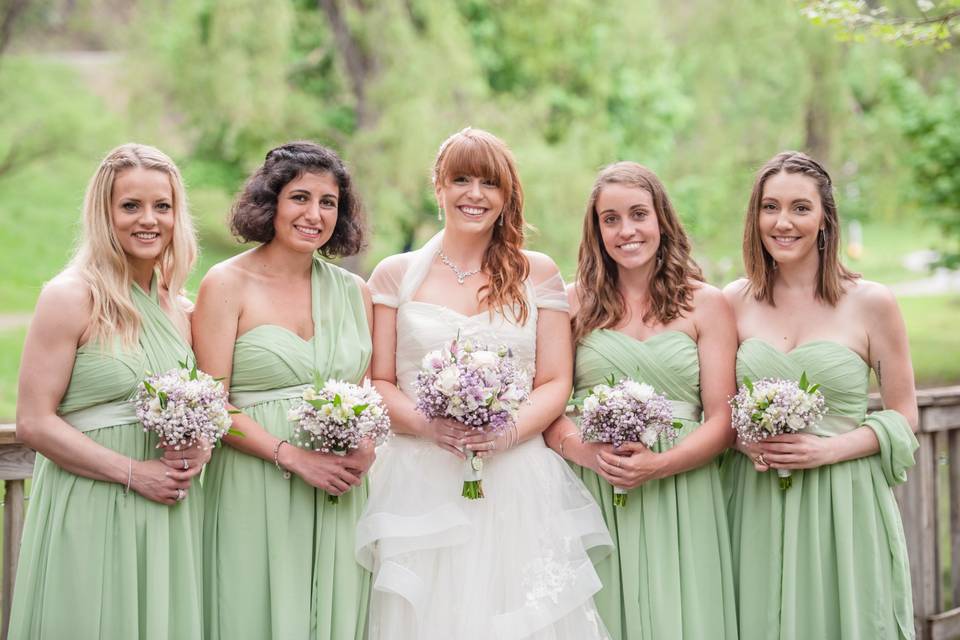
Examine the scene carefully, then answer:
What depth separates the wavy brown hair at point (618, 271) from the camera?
4941mm

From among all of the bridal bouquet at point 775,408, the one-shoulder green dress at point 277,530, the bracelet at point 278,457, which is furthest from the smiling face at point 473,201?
the bridal bouquet at point 775,408

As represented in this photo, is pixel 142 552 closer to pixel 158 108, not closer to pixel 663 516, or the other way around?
pixel 663 516

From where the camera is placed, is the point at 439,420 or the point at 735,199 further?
the point at 735,199

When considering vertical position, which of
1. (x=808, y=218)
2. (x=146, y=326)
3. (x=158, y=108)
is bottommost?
(x=146, y=326)

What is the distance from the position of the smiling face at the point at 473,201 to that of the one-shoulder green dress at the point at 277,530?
33.0 inches

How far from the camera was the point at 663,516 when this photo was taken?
4781 millimetres

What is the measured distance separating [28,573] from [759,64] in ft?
51.1

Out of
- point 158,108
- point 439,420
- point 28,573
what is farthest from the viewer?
point 158,108

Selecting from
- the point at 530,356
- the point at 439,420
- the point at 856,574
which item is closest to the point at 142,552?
the point at 439,420

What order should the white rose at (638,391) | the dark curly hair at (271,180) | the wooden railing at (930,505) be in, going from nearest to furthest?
the white rose at (638,391)
the dark curly hair at (271,180)
the wooden railing at (930,505)

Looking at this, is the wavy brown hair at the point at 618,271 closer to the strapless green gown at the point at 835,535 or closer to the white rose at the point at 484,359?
the strapless green gown at the point at 835,535

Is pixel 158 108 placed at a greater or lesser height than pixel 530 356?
greater

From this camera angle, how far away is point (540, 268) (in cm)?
508

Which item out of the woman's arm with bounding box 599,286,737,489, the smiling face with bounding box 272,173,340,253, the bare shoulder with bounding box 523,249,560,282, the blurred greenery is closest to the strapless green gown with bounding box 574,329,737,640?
the woman's arm with bounding box 599,286,737,489
